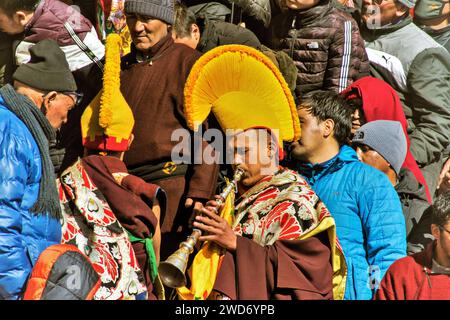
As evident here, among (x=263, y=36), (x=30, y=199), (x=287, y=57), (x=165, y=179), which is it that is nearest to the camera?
(x=30, y=199)

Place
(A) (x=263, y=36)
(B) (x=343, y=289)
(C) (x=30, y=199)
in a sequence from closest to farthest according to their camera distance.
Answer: (C) (x=30, y=199)
(B) (x=343, y=289)
(A) (x=263, y=36)

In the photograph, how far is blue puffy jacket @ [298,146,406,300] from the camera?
6801 millimetres

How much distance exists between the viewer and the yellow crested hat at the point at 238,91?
710 centimetres

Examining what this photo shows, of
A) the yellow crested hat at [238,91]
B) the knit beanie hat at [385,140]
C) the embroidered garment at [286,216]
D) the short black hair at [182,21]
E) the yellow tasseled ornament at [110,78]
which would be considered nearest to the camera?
the embroidered garment at [286,216]

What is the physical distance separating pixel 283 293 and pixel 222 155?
46.2 inches

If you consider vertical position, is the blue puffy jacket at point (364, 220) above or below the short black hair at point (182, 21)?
below

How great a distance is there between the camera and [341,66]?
7.98 m

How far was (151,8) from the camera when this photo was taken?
7.29 meters

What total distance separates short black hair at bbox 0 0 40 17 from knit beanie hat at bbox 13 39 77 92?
0.83m

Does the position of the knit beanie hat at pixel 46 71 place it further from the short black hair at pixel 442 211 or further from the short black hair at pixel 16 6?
the short black hair at pixel 442 211

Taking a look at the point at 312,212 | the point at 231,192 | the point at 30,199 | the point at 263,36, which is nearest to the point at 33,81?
the point at 30,199

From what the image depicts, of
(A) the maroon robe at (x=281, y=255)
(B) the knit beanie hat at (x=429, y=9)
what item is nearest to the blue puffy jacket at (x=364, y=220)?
(A) the maroon robe at (x=281, y=255)

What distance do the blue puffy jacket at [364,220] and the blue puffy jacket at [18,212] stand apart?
5.52 feet

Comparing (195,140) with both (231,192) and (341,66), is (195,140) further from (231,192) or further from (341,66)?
(341,66)
